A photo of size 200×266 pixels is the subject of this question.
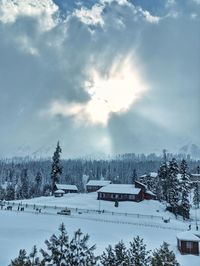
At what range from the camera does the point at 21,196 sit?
137 m

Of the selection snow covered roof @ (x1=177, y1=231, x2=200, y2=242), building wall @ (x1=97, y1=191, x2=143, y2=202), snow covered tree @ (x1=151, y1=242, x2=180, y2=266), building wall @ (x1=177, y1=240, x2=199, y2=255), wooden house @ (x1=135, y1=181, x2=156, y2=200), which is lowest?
building wall @ (x1=177, y1=240, x2=199, y2=255)

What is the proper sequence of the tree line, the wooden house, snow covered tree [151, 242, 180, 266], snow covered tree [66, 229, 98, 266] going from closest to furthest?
the tree line < snow covered tree [66, 229, 98, 266] < snow covered tree [151, 242, 180, 266] < the wooden house

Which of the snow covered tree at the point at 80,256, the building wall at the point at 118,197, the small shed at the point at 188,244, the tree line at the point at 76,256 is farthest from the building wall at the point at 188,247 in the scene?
the building wall at the point at 118,197

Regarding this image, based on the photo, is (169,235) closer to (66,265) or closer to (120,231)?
(120,231)

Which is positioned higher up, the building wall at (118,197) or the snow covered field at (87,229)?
the building wall at (118,197)

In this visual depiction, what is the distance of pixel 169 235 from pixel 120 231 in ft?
27.1

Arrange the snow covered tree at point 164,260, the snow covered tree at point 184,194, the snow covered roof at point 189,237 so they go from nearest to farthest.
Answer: the snow covered tree at point 164,260
the snow covered roof at point 189,237
the snow covered tree at point 184,194

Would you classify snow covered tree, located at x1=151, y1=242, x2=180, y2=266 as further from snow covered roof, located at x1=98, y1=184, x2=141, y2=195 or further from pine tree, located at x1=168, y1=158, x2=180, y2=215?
snow covered roof, located at x1=98, y1=184, x2=141, y2=195

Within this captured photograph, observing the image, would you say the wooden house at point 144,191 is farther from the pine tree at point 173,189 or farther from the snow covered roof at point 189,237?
the snow covered roof at point 189,237

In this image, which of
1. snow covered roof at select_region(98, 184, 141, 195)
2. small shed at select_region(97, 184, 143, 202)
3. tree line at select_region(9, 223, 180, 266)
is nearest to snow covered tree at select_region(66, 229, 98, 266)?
tree line at select_region(9, 223, 180, 266)

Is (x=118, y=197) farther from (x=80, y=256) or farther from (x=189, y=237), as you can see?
(x=80, y=256)

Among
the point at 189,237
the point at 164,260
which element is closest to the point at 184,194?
the point at 189,237

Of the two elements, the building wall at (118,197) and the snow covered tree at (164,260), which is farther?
the building wall at (118,197)

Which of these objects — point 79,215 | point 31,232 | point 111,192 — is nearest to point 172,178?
point 111,192
